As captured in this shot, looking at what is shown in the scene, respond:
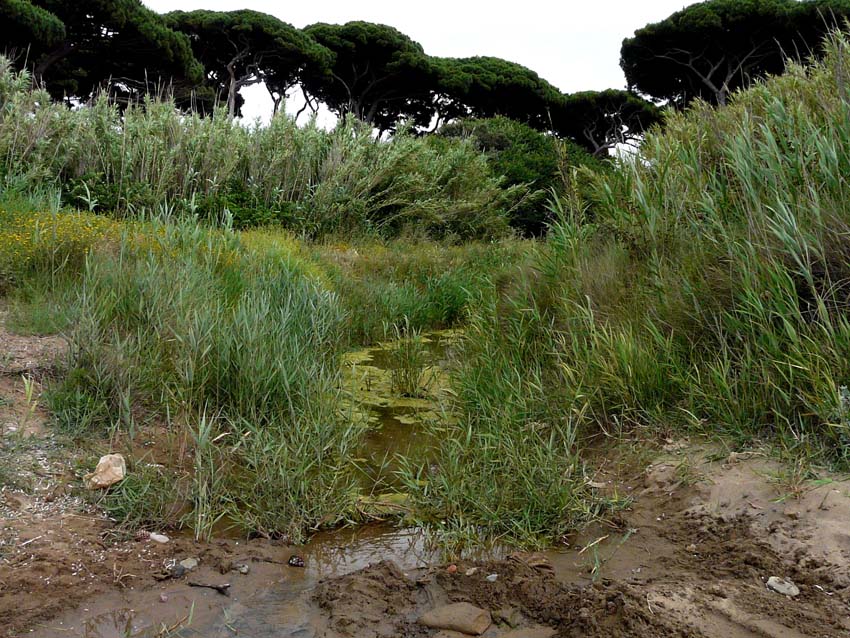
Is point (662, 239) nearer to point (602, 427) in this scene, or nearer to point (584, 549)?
point (602, 427)

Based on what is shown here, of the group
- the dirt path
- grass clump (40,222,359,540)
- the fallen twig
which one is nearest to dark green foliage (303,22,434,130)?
grass clump (40,222,359,540)

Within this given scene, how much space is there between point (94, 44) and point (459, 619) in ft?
74.0

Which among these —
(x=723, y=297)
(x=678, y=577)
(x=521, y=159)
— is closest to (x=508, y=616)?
(x=678, y=577)

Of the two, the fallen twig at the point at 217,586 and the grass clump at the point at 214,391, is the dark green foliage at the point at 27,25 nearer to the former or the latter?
the grass clump at the point at 214,391

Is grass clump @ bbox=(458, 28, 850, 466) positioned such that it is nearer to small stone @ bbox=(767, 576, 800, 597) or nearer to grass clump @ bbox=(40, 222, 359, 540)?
small stone @ bbox=(767, 576, 800, 597)

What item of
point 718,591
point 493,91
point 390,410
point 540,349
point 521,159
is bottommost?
point 390,410

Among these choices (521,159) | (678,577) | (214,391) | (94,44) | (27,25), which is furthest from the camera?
(94,44)

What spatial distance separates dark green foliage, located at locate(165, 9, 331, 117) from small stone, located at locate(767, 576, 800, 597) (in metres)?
24.8

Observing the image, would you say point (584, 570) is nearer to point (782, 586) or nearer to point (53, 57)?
point (782, 586)

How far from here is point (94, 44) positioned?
813 inches

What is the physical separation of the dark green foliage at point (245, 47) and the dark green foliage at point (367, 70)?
2.51ft

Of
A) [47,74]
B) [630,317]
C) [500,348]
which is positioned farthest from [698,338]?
[47,74]

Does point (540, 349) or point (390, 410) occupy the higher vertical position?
point (540, 349)

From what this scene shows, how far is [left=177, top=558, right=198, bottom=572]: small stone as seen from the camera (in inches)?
102
